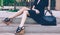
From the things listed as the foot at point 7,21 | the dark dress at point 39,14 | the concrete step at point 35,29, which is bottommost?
the concrete step at point 35,29

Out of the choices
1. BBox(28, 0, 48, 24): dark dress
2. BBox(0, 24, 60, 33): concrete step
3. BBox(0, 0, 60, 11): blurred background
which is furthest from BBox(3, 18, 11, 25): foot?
BBox(0, 0, 60, 11): blurred background

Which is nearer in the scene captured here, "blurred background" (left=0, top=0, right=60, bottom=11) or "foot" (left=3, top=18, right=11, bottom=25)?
"foot" (left=3, top=18, right=11, bottom=25)

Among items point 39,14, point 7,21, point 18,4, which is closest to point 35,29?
point 39,14

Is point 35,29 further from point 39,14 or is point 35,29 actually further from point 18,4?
point 18,4

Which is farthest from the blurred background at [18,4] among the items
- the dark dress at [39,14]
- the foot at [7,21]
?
the foot at [7,21]

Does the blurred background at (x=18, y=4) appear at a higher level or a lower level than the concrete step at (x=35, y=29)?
higher

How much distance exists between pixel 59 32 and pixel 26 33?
2.66ft

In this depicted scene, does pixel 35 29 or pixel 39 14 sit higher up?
pixel 39 14

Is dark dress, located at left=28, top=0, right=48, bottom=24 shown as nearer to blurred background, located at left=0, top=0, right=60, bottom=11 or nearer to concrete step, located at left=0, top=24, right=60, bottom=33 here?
concrete step, located at left=0, top=24, right=60, bottom=33

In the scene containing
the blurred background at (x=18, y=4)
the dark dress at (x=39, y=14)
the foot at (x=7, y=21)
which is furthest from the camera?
the blurred background at (x=18, y=4)

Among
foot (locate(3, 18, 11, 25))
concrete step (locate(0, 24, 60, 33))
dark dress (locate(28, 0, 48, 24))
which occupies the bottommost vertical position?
concrete step (locate(0, 24, 60, 33))

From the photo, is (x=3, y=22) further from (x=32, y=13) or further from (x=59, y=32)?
(x=59, y=32)

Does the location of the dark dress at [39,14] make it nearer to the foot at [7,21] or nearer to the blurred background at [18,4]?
the foot at [7,21]

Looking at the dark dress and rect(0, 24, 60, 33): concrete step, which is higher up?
the dark dress
